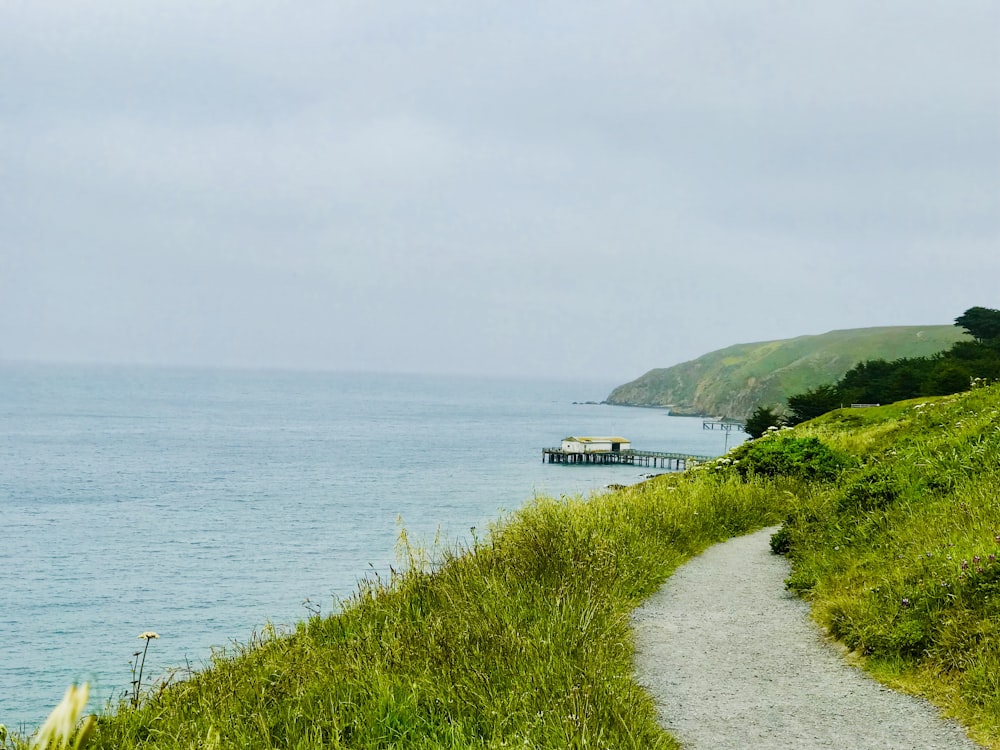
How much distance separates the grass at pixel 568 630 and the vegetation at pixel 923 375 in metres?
38.6

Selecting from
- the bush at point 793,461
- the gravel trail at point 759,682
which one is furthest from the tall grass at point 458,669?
the bush at point 793,461

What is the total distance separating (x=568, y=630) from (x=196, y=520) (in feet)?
189

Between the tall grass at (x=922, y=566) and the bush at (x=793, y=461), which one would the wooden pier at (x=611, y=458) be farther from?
the tall grass at (x=922, y=566)

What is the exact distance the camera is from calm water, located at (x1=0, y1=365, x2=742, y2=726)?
3297 centimetres

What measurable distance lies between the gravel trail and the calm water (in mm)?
3149

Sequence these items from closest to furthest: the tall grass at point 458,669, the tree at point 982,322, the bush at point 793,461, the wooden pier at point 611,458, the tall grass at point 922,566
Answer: the tall grass at point 458,669 < the tall grass at point 922,566 < the bush at point 793,461 < the tree at point 982,322 < the wooden pier at point 611,458

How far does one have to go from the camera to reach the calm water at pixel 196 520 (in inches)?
1298

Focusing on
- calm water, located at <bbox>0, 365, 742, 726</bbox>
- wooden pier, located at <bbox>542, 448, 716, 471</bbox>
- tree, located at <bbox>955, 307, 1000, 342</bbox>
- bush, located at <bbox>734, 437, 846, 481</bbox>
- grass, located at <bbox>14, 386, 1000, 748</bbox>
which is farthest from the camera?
wooden pier, located at <bbox>542, 448, 716, 471</bbox>

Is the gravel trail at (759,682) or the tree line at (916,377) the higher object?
the tree line at (916,377)

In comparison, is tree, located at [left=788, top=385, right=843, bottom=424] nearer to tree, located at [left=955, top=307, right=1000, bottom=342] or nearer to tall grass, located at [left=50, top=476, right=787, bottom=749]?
tree, located at [left=955, top=307, right=1000, bottom=342]

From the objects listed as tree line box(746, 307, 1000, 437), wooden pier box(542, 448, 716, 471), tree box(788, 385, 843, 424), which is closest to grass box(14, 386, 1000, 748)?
tree line box(746, 307, 1000, 437)

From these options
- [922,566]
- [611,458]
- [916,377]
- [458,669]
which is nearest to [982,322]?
[916,377]

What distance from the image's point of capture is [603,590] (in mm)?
8594

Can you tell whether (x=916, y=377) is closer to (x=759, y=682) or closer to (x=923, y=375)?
(x=923, y=375)
